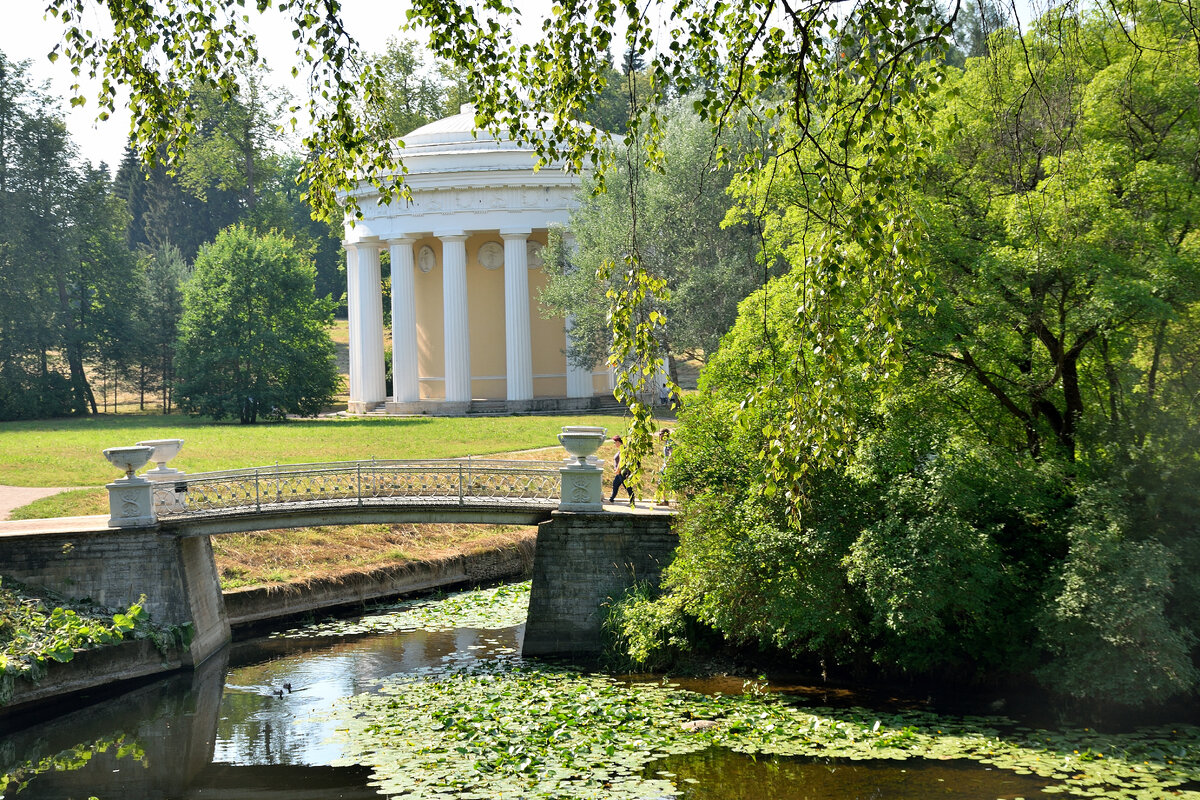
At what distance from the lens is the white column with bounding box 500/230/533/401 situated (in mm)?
44469

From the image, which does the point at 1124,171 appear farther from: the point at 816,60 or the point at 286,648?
the point at 286,648

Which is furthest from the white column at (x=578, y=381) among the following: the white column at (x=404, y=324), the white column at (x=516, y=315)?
the white column at (x=404, y=324)

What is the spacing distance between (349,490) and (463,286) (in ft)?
75.6

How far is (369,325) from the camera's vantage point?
47.8 meters

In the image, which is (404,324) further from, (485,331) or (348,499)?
(348,499)

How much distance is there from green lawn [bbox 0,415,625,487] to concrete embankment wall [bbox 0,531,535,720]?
4.62 meters

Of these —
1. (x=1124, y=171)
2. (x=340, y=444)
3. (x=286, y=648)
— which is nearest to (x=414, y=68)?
(x=340, y=444)

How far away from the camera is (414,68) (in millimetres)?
65000

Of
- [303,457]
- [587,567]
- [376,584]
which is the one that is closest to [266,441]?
[303,457]

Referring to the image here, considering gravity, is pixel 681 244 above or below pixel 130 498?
above

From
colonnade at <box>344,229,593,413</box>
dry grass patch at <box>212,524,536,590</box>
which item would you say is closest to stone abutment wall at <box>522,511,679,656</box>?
dry grass patch at <box>212,524,536,590</box>

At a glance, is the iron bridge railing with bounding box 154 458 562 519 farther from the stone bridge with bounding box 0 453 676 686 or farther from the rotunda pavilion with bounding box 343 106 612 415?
the rotunda pavilion with bounding box 343 106 612 415

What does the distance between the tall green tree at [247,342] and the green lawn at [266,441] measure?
4.47ft

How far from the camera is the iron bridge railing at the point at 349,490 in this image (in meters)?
22.0
